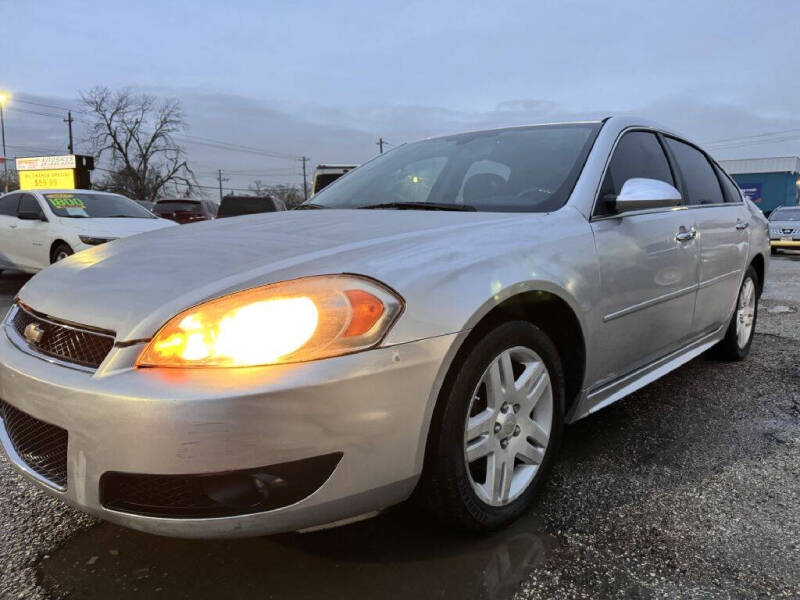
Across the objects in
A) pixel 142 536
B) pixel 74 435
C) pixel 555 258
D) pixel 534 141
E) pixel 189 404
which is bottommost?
pixel 142 536

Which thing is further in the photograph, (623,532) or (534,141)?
(534,141)

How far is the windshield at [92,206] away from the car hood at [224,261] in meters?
6.87

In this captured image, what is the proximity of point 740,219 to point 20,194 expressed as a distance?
369 inches

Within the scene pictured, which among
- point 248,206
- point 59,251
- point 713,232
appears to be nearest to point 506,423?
point 713,232

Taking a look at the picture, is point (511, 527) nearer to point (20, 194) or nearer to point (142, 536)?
point (142, 536)

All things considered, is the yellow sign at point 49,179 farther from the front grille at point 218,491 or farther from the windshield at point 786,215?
the front grille at point 218,491

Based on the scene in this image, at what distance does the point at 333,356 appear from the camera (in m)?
1.50

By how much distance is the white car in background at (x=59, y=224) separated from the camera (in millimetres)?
7922

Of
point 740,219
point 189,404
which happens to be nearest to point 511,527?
point 189,404

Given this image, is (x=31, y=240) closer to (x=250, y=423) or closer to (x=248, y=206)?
(x=248, y=206)

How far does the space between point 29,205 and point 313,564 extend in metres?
8.73

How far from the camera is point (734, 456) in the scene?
262cm

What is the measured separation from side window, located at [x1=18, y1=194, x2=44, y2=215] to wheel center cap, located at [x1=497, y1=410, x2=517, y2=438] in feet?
27.1

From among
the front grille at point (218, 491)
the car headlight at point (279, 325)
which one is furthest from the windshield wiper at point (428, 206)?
the front grille at point (218, 491)
